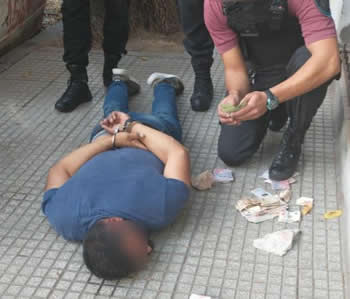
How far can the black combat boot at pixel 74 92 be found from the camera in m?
3.00

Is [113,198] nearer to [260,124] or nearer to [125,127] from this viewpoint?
[125,127]

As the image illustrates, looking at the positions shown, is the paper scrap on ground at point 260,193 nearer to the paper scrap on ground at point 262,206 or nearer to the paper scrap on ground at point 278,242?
the paper scrap on ground at point 262,206

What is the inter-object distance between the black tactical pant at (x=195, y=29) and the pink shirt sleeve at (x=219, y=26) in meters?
0.63

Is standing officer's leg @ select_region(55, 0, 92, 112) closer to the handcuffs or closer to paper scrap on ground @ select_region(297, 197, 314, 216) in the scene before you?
the handcuffs

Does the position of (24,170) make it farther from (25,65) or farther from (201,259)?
(25,65)

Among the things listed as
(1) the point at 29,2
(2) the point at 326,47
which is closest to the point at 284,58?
(2) the point at 326,47

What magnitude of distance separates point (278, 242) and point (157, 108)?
1.00 metres

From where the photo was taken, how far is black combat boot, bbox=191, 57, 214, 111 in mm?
2971

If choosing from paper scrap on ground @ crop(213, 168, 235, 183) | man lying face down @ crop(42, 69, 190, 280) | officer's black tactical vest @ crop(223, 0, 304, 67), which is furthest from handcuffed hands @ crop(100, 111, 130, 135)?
officer's black tactical vest @ crop(223, 0, 304, 67)

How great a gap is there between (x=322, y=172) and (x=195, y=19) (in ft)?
3.41

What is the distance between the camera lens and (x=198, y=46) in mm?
2990

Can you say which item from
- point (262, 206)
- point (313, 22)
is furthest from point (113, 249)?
point (313, 22)

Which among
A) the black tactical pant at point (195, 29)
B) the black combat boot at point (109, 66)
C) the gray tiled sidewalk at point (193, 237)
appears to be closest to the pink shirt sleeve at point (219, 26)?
the gray tiled sidewalk at point (193, 237)

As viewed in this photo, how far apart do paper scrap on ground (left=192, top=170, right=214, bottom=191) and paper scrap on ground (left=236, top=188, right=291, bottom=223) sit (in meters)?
0.16
